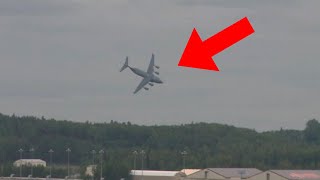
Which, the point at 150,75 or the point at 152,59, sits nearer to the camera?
the point at 150,75

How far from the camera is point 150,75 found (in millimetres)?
171125

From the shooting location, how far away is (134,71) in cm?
19162

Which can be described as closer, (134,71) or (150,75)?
(150,75)

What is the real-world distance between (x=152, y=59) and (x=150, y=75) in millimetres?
14142

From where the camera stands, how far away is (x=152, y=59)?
607ft

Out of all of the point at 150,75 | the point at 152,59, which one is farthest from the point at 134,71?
the point at 150,75

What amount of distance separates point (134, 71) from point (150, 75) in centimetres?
2071

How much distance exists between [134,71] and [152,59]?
7.50m

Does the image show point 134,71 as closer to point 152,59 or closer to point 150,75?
point 152,59
